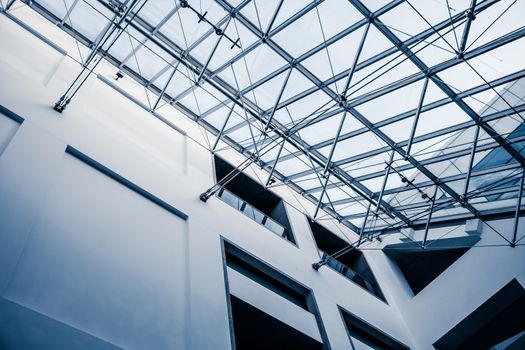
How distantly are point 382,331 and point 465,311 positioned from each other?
4.29 m

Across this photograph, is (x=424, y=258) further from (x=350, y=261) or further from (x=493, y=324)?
(x=493, y=324)

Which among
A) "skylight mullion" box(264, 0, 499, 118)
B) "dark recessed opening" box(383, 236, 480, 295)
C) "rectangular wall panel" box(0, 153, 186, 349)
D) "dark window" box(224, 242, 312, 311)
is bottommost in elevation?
"rectangular wall panel" box(0, 153, 186, 349)

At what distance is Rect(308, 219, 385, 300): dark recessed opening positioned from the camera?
22703 millimetres

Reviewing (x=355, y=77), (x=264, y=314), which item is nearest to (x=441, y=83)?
(x=355, y=77)

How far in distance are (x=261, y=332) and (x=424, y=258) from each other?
14891 mm

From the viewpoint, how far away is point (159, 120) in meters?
19.5

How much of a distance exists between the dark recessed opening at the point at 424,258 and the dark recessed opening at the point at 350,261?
7.22ft

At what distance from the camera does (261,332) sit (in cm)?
1480

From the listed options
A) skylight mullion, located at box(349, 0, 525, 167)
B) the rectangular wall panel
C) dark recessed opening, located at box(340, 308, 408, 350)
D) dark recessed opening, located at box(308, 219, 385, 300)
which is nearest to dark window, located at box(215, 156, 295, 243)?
dark recessed opening, located at box(308, 219, 385, 300)

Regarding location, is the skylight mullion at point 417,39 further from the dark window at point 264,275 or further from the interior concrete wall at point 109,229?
the dark window at point 264,275

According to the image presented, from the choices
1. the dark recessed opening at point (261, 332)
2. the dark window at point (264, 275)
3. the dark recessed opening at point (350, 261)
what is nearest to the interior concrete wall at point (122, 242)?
the dark window at point (264, 275)

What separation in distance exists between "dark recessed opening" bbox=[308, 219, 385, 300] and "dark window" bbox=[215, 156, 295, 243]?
8.66 feet

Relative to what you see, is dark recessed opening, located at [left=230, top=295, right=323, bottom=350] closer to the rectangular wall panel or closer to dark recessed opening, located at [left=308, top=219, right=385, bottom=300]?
the rectangular wall panel

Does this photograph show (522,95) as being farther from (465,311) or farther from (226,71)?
(226,71)
